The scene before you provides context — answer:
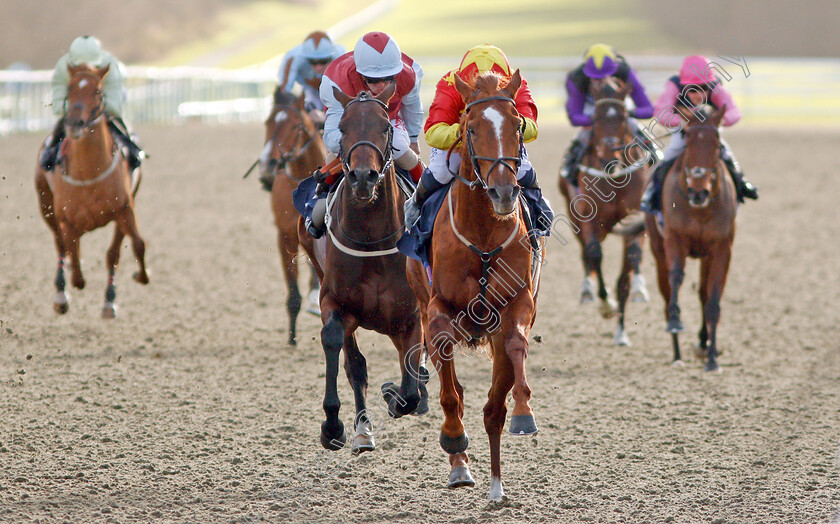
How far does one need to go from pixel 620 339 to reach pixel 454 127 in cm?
439

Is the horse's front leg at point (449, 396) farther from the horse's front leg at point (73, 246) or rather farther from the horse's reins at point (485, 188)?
the horse's front leg at point (73, 246)

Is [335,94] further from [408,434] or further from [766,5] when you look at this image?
[766,5]

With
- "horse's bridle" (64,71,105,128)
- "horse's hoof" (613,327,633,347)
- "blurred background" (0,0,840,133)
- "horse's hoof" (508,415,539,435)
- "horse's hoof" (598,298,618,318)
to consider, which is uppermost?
"blurred background" (0,0,840,133)

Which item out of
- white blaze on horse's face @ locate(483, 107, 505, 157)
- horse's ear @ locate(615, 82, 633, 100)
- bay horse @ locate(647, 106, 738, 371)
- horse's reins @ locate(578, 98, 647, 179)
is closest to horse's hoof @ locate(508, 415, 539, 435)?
white blaze on horse's face @ locate(483, 107, 505, 157)

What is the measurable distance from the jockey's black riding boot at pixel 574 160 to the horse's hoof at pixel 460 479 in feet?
17.2

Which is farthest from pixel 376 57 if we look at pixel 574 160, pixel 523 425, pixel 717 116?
pixel 574 160

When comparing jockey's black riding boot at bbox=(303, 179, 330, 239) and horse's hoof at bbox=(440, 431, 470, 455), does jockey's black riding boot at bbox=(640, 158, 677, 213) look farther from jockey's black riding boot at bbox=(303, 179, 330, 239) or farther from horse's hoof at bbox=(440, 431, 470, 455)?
horse's hoof at bbox=(440, 431, 470, 455)

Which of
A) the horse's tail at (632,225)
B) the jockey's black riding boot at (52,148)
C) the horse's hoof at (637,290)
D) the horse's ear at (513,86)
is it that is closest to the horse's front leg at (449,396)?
the horse's ear at (513,86)

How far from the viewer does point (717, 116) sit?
7961 millimetres

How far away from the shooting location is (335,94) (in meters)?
5.39

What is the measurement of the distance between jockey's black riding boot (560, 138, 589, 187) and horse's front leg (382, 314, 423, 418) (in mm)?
4559

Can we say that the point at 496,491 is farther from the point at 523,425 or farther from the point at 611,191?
the point at 611,191

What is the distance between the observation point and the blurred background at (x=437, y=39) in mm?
30922

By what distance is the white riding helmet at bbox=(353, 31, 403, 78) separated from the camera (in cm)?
572
